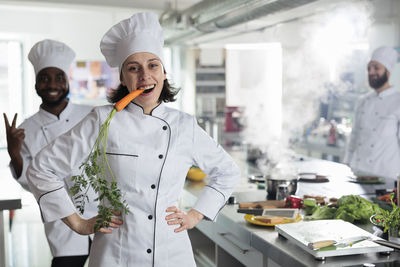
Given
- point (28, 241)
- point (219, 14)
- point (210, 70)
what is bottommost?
point (28, 241)

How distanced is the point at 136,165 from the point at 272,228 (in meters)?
0.81

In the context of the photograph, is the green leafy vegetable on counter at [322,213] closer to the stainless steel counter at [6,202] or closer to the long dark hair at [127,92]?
the long dark hair at [127,92]

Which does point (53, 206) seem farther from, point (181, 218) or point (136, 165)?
point (181, 218)

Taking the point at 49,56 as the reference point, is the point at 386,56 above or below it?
above

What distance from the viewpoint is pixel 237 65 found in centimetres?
695

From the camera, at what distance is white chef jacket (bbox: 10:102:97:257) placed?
2.45 meters

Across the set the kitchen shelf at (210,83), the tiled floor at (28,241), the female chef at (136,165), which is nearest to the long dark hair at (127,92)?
the female chef at (136,165)

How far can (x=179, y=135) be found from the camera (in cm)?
168

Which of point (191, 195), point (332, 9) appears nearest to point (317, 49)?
point (332, 9)

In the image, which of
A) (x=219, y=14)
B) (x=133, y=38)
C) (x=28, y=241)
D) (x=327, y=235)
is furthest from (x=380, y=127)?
(x=28, y=241)

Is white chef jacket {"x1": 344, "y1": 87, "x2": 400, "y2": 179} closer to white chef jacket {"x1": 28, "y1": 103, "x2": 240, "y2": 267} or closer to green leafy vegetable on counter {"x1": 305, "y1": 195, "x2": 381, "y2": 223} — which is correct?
green leafy vegetable on counter {"x1": 305, "y1": 195, "x2": 381, "y2": 223}

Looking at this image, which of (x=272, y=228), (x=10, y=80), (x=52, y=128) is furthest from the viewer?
(x=10, y=80)

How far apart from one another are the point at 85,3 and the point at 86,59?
1.05 metres

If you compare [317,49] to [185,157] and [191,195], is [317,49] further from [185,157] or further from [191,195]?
[185,157]
